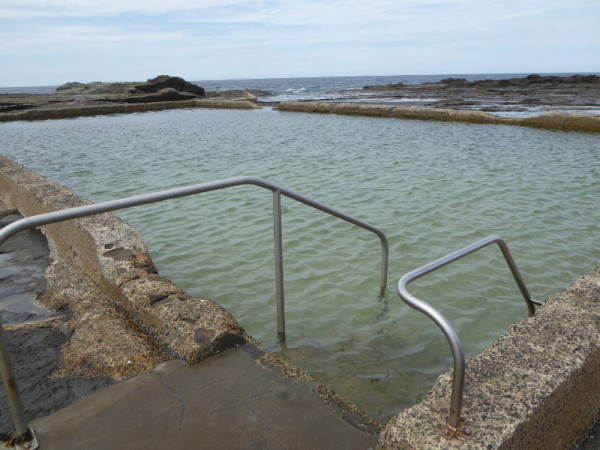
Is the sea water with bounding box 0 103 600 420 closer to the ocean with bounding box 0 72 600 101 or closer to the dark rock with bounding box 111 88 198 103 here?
the dark rock with bounding box 111 88 198 103

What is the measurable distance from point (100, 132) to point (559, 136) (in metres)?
13.5

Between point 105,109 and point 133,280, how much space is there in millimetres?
20616

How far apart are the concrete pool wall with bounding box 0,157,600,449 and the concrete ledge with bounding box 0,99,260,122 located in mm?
18996

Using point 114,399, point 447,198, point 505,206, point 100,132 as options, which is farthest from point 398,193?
point 100,132

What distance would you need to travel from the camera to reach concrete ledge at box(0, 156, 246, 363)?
7.70 feet

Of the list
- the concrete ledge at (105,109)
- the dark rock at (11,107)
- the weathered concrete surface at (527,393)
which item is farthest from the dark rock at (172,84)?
the weathered concrete surface at (527,393)

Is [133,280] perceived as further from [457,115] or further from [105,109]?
[105,109]

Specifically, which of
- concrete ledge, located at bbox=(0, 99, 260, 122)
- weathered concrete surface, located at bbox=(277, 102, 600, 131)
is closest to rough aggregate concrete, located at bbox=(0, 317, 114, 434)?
weathered concrete surface, located at bbox=(277, 102, 600, 131)

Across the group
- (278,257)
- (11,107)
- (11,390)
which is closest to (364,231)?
(278,257)

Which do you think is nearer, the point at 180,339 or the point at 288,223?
the point at 180,339

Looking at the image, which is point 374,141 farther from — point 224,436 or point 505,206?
point 224,436

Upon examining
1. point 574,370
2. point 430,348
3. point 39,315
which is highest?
point 574,370

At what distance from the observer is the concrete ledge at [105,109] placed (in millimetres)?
18547

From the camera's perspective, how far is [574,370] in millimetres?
1646
